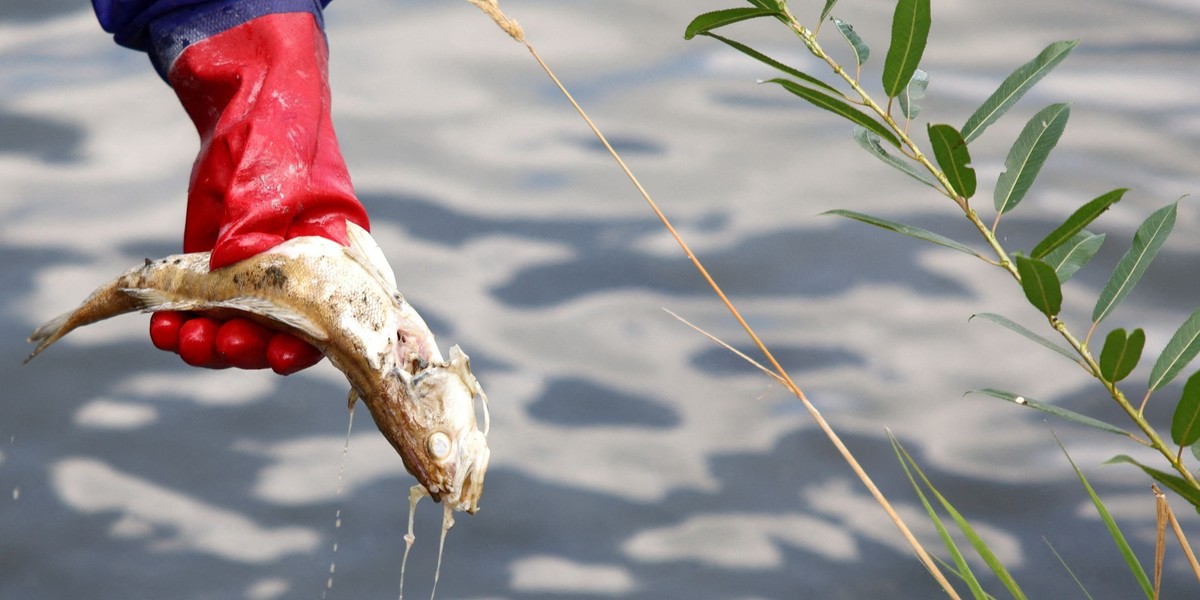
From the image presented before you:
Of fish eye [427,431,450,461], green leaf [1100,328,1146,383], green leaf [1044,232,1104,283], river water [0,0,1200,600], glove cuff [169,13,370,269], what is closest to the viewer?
green leaf [1100,328,1146,383]

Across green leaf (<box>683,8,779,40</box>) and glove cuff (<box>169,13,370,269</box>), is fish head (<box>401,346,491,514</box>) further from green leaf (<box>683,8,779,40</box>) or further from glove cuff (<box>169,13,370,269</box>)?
green leaf (<box>683,8,779,40</box>)

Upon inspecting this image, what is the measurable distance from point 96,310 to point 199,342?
35cm

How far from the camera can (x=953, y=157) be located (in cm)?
116

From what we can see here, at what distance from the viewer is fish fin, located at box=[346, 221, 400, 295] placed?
188cm

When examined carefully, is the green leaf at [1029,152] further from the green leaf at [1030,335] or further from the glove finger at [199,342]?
the glove finger at [199,342]

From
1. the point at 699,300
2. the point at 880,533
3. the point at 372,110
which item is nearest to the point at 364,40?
the point at 372,110

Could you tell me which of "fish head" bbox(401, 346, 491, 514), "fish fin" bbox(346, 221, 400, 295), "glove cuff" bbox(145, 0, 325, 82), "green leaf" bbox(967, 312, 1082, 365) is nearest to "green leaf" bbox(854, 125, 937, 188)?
"green leaf" bbox(967, 312, 1082, 365)

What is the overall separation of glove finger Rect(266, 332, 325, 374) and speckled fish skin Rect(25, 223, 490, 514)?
0.02 m

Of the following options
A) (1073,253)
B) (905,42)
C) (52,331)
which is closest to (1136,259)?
(1073,253)

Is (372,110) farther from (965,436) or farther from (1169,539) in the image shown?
(1169,539)

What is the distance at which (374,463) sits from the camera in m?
3.48

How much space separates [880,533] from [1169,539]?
0.76m

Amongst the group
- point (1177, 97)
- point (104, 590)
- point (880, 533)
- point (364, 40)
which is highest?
point (1177, 97)

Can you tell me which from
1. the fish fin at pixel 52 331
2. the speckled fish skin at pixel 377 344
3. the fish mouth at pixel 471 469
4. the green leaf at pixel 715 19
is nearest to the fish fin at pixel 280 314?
the speckled fish skin at pixel 377 344
